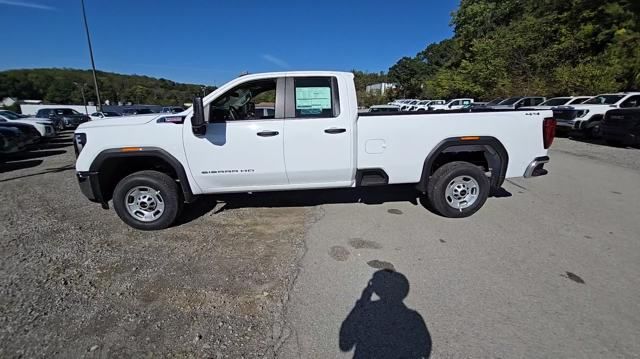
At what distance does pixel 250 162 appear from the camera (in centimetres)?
394

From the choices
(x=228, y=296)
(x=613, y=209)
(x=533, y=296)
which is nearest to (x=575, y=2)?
(x=613, y=209)

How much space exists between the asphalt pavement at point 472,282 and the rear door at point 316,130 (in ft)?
2.85

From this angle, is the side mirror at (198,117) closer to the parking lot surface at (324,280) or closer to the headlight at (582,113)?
the parking lot surface at (324,280)

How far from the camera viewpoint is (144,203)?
4.14 m

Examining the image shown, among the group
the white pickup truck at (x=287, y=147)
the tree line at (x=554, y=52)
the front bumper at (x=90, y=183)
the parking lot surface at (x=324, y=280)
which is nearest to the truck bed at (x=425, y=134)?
the white pickup truck at (x=287, y=147)

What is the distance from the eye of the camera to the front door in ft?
12.6

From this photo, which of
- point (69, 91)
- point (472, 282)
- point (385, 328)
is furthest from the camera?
point (69, 91)

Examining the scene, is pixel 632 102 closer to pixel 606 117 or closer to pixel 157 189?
pixel 606 117

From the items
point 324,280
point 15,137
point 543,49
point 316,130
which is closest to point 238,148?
point 316,130

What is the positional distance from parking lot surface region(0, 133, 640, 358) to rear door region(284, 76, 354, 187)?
0.87 meters

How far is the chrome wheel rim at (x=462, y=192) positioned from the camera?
441cm

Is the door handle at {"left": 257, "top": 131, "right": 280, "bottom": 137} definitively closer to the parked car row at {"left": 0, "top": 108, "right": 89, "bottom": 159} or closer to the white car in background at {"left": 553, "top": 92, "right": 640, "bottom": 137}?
the parked car row at {"left": 0, "top": 108, "right": 89, "bottom": 159}

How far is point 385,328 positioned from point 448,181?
2655 millimetres

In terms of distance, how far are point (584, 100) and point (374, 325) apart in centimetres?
1684
